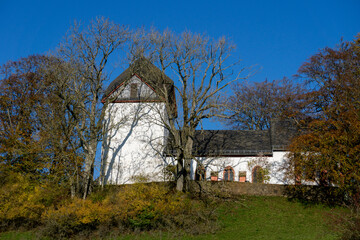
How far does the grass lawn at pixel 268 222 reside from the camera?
19422 mm

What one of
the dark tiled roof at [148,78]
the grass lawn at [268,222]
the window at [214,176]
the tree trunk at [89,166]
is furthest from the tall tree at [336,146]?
the tree trunk at [89,166]

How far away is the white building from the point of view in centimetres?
2994

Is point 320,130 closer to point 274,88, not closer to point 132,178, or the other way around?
point 132,178

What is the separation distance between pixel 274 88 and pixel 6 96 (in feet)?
87.6

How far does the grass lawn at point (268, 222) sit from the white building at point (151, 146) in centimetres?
477

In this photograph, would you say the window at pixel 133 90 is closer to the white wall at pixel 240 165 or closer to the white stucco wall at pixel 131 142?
the white stucco wall at pixel 131 142

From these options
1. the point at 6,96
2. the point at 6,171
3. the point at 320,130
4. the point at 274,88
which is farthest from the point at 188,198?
the point at 274,88

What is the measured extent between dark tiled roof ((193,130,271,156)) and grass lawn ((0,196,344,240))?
5556mm

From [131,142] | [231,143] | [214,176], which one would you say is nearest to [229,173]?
[214,176]

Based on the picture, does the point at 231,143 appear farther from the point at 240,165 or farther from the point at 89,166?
the point at 89,166

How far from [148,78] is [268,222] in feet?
42.9

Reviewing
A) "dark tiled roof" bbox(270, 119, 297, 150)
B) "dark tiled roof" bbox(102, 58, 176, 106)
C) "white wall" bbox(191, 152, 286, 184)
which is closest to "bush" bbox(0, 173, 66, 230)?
"dark tiled roof" bbox(102, 58, 176, 106)

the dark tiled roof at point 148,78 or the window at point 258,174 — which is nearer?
the dark tiled roof at point 148,78

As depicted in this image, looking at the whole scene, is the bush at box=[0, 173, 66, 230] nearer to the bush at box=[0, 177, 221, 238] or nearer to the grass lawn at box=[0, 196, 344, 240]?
the bush at box=[0, 177, 221, 238]
